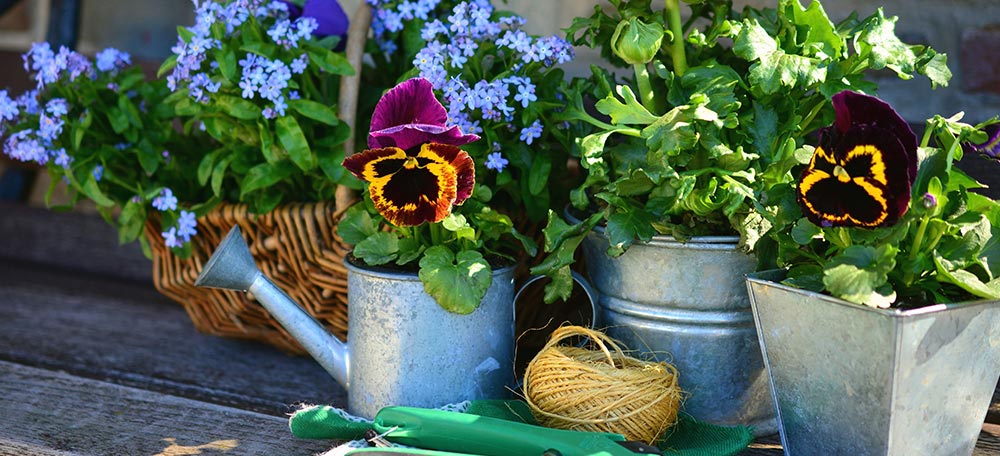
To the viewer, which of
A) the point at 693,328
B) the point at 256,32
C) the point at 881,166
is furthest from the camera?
the point at 256,32

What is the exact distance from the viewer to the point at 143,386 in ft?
4.07

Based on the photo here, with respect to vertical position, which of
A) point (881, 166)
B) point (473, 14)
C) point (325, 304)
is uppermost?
point (473, 14)

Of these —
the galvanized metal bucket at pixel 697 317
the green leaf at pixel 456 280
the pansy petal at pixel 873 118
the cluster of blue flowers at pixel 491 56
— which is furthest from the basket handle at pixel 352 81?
the pansy petal at pixel 873 118

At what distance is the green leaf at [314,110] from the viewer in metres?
1.16

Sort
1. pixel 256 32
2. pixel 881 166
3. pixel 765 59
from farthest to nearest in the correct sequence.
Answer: pixel 256 32 → pixel 765 59 → pixel 881 166

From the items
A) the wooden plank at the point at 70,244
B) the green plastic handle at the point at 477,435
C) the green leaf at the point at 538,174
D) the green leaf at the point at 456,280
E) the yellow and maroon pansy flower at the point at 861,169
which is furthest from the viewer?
the wooden plank at the point at 70,244

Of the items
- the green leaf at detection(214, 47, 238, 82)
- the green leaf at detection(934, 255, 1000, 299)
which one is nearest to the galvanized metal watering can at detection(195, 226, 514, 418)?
the green leaf at detection(214, 47, 238, 82)

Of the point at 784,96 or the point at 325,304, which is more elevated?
the point at 784,96

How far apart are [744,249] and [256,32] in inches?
26.0

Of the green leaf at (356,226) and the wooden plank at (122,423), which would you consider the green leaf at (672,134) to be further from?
the wooden plank at (122,423)

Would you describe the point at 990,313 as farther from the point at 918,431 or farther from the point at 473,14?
the point at 473,14

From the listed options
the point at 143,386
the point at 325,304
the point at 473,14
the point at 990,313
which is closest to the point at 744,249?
the point at 990,313

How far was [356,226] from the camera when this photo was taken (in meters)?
1.08

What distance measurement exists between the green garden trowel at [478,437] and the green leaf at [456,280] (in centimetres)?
12
